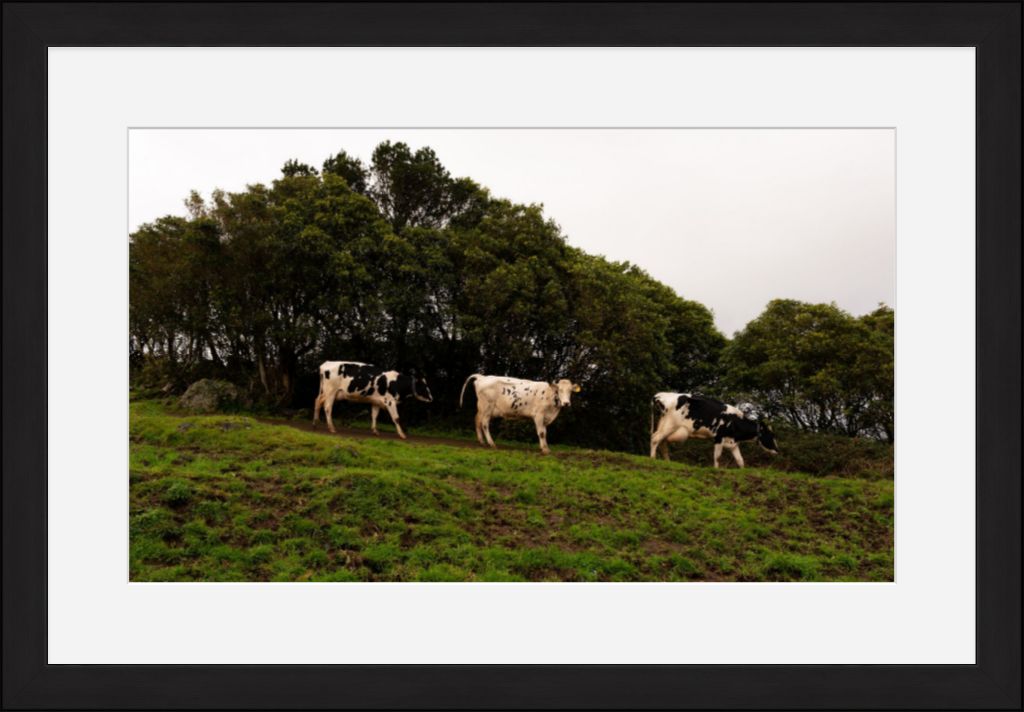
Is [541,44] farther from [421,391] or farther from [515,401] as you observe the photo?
[421,391]

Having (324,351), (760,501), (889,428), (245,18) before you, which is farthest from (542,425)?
(245,18)

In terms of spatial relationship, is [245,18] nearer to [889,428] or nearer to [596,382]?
[596,382]

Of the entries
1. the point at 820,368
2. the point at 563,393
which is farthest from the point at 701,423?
the point at 820,368

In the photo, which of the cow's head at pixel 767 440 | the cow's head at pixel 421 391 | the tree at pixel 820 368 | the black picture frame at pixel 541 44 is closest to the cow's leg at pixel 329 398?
the cow's head at pixel 421 391

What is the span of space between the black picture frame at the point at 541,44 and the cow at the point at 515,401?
10097 mm

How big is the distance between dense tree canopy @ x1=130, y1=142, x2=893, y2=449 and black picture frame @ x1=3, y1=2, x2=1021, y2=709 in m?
10.8

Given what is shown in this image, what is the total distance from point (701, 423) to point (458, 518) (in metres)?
8.77

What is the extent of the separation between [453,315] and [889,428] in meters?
12.3

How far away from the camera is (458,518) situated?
816cm

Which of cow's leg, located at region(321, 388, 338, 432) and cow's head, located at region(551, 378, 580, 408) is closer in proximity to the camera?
cow's head, located at region(551, 378, 580, 408)

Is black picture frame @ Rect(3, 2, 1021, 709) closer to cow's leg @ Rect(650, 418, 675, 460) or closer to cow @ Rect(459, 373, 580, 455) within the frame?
cow's leg @ Rect(650, 418, 675, 460)

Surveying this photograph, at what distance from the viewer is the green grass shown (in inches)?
270

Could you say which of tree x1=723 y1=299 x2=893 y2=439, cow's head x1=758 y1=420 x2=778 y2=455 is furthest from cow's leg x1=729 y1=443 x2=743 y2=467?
tree x1=723 y1=299 x2=893 y2=439

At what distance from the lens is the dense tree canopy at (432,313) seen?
1636 centimetres
